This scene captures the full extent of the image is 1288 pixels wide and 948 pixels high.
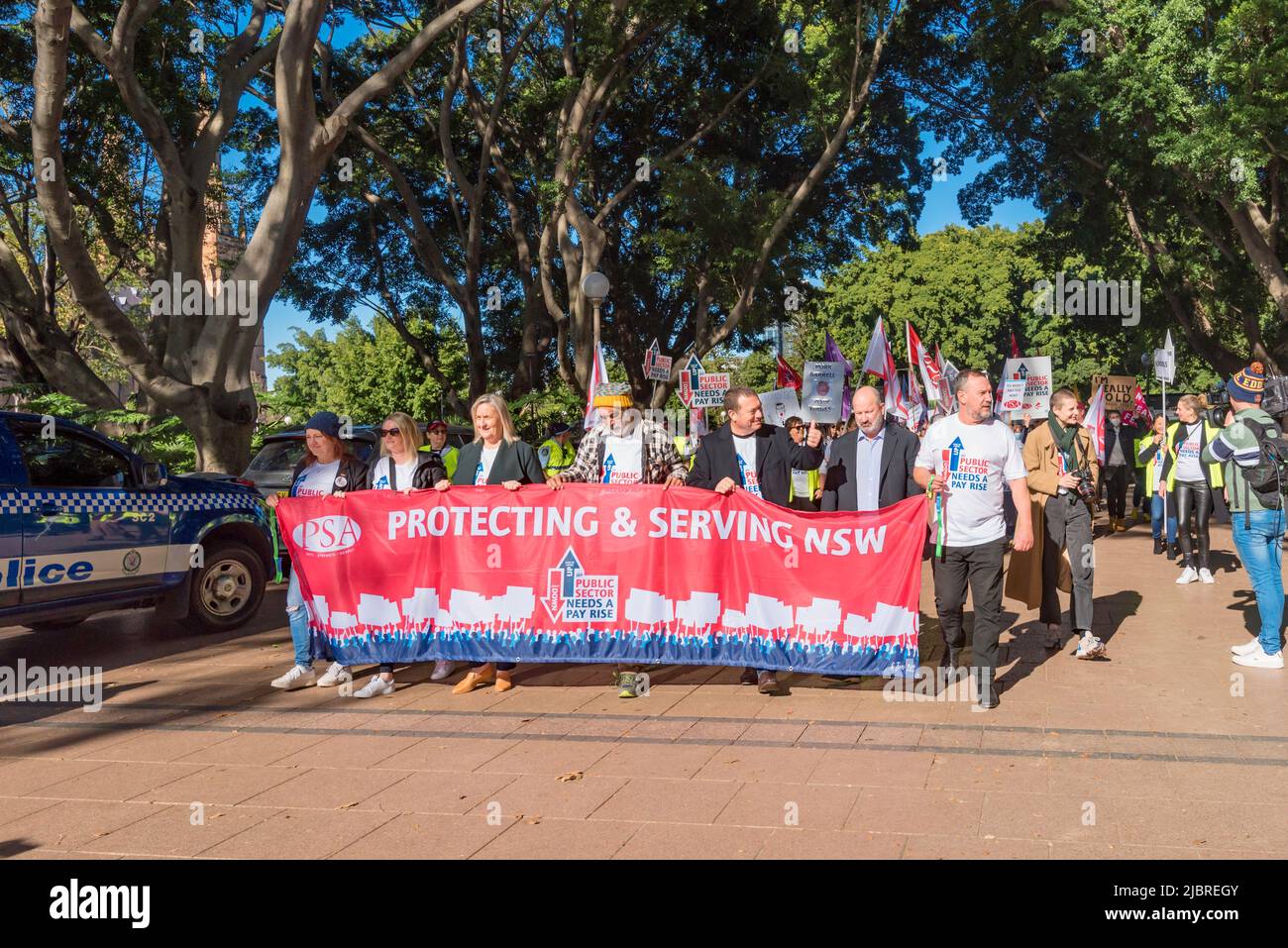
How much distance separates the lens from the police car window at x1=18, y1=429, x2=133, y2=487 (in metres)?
8.19

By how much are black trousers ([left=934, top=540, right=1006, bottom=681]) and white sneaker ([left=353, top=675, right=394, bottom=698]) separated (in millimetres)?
3572

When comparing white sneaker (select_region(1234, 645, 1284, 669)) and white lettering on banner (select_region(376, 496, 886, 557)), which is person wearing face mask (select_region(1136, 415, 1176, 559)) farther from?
white lettering on banner (select_region(376, 496, 886, 557))

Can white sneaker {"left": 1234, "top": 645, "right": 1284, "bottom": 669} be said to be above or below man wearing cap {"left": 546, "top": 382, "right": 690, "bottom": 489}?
below

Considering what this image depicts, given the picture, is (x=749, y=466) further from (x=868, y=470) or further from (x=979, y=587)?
(x=979, y=587)

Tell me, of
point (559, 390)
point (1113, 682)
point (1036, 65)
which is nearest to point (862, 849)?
point (1113, 682)

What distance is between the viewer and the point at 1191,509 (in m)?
11.9

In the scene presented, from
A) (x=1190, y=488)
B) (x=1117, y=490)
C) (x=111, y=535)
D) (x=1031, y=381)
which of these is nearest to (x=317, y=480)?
(x=111, y=535)

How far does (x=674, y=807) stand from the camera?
190 inches
